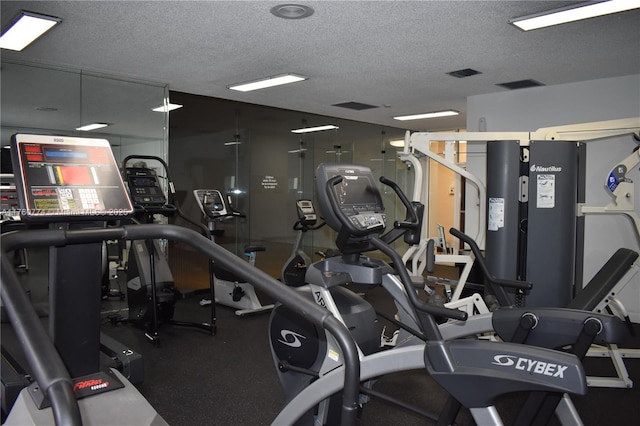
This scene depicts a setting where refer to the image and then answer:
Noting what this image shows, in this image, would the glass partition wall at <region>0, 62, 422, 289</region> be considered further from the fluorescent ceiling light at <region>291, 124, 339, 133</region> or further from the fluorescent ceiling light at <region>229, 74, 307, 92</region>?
the fluorescent ceiling light at <region>229, 74, 307, 92</region>

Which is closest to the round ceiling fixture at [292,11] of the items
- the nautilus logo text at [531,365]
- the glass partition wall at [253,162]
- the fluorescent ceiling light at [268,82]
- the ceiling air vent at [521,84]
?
the fluorescent ceiling light at [268,82]

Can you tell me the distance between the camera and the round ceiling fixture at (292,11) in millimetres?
3379

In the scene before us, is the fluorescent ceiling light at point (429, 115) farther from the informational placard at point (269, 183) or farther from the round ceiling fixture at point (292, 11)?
the round ceiling fixture at point (292, 11)

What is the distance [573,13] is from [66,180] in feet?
11.5

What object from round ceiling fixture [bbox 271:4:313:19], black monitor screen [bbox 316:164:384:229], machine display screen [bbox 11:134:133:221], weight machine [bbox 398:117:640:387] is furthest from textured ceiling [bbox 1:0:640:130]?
machine display screen [bbox 11:134:133:221]

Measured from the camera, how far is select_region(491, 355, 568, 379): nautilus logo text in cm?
136

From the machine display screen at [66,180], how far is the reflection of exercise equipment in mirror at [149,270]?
240cm

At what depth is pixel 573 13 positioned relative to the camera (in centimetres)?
347

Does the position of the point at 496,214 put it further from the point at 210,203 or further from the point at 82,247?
the point at 82,247

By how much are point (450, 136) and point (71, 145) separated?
3563 millimetres

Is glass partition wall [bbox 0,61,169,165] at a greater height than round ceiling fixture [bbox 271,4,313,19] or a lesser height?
lesser

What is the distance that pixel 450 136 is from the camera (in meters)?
4.62

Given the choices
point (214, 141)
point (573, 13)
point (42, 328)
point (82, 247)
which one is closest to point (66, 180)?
point (82, 247)

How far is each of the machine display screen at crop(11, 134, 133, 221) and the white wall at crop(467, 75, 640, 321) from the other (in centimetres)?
538
